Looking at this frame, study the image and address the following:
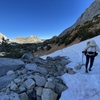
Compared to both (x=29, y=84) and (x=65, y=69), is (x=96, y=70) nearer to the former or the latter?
(x=65, y=69)

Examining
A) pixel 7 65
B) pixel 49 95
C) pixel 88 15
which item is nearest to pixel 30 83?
pixel 49 95

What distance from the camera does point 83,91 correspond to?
5.58m

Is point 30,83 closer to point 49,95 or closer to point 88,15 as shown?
point 49,95

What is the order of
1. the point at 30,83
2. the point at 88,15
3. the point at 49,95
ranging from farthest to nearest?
the point at 88,15
the point at 30,83
the point at 49,95

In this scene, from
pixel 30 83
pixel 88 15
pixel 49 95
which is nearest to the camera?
pixel 49 95

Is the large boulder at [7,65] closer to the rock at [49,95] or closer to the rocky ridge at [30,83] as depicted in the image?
the rocky ridge at [30,83]

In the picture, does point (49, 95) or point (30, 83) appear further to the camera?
point (30, 83)

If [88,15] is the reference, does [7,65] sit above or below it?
below

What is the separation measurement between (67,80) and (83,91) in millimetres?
1129

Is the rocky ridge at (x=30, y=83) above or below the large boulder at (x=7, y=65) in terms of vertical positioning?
below

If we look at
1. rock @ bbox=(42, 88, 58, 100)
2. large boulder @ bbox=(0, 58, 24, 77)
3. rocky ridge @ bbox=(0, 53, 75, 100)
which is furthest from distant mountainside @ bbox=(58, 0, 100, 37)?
rock @ bbox=(42, 88, 58, 100)

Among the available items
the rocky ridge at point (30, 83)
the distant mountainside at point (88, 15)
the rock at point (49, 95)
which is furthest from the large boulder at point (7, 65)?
the distant mountainside at point (88, 15)

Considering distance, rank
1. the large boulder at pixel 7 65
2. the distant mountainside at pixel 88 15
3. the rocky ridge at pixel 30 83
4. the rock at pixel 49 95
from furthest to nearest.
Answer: the distant mountainside at pixel 88 15 < the large boulder at pixel 7 65 < the rocky ridge at pixel 30 83 < the rock at pixel 49 95

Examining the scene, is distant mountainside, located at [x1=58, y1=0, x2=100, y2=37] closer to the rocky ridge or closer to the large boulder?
the large boulder
